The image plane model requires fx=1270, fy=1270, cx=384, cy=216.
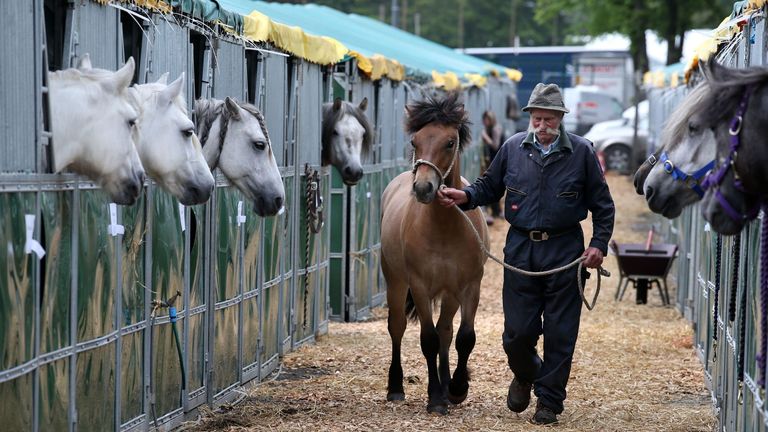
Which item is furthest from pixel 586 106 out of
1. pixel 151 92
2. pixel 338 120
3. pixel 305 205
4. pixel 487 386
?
pixel 151 92

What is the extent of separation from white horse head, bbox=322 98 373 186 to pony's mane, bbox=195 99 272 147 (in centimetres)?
411

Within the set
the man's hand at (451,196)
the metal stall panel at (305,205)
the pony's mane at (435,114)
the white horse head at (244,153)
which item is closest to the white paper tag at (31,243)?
the white horse head at (244,153)

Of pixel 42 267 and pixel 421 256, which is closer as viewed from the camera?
pixel 42 267

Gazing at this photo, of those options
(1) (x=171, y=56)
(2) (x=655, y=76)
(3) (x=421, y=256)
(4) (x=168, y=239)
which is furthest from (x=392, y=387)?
(2) (x=655, y=76)

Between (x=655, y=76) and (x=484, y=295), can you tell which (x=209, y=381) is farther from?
(x=655, y=76)

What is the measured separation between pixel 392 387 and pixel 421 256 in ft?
3.54

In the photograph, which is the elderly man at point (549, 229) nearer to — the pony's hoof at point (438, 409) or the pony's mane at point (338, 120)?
the pony's hoof at point (438, 409)

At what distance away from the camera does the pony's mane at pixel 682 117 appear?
5203mm

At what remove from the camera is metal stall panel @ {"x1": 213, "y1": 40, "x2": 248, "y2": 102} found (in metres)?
8.20

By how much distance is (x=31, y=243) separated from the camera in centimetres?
520

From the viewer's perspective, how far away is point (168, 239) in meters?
7.30

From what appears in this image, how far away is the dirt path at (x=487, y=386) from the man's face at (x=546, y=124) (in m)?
1.78

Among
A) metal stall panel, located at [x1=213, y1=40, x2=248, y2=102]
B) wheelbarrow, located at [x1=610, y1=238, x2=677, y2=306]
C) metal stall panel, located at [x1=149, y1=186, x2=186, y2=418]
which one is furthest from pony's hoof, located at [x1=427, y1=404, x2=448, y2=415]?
wheelbarrow, located at [x1=610, y1=238, x2=677, y2=306]

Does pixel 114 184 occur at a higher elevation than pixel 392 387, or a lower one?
higher
